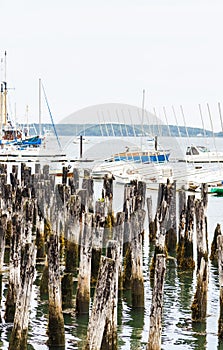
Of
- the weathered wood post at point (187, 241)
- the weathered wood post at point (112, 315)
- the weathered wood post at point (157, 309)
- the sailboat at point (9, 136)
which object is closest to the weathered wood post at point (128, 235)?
the weathered wood post at point (187, 241)

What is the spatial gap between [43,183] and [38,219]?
2887 mm

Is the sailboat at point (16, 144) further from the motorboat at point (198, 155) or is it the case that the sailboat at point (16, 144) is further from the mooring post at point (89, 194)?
the mooring post at point (89, 194)

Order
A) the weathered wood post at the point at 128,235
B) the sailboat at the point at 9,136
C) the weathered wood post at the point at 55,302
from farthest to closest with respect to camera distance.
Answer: the sailboat at the point at 9,136 → the weathered wood post at the point at 128,235 → the weathered wood post at the point at 55,302

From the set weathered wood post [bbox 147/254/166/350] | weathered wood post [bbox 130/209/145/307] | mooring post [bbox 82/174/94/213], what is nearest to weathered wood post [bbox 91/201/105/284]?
weathered wood post [bbox 130/209/145/307]

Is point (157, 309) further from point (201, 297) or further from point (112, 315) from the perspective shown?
point (201, 297)

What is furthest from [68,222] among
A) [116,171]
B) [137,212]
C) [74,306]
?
[116,171]

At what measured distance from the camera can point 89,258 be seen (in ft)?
57.5

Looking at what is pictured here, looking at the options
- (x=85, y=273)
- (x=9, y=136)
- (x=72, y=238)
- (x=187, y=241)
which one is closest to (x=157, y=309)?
(x=85, y=273)

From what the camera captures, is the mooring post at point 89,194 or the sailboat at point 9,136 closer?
the mooring post at point 89,194

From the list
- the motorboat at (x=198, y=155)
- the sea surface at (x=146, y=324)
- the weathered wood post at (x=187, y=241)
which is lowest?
the sea surface at (x=146, y=324)

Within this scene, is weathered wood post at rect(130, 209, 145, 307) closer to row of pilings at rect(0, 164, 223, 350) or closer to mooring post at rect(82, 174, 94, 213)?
row of pilings at rect(0, 164, 223, 350)

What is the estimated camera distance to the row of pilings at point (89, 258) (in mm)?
13688

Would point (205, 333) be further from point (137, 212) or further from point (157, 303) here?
point (137, 212)

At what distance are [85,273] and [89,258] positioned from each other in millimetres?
368
